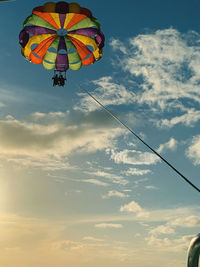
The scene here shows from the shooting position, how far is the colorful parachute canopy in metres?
14.9

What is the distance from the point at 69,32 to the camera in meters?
15.9

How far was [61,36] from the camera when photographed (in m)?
16.3

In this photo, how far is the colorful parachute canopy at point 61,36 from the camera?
1489cm

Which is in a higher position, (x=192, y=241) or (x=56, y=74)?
(x=56, y=74)

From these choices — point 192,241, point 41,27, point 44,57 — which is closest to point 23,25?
point 41,27

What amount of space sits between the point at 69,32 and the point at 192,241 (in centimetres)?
1559

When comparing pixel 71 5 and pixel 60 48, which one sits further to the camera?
pixel 60 48

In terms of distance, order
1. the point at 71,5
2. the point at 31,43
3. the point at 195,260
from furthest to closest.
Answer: the point at 31,43, the point at 71,5, the point at 195,260

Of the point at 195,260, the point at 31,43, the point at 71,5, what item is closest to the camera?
the point at 195,260

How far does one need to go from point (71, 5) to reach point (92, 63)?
3.05 metres

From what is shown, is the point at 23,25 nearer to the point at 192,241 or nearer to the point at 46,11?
the point at 46,11

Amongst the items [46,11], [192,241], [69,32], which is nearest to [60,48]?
[69,32]

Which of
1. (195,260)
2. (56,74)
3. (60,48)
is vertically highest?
(60,48)

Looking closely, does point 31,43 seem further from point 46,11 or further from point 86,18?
point 86,18
